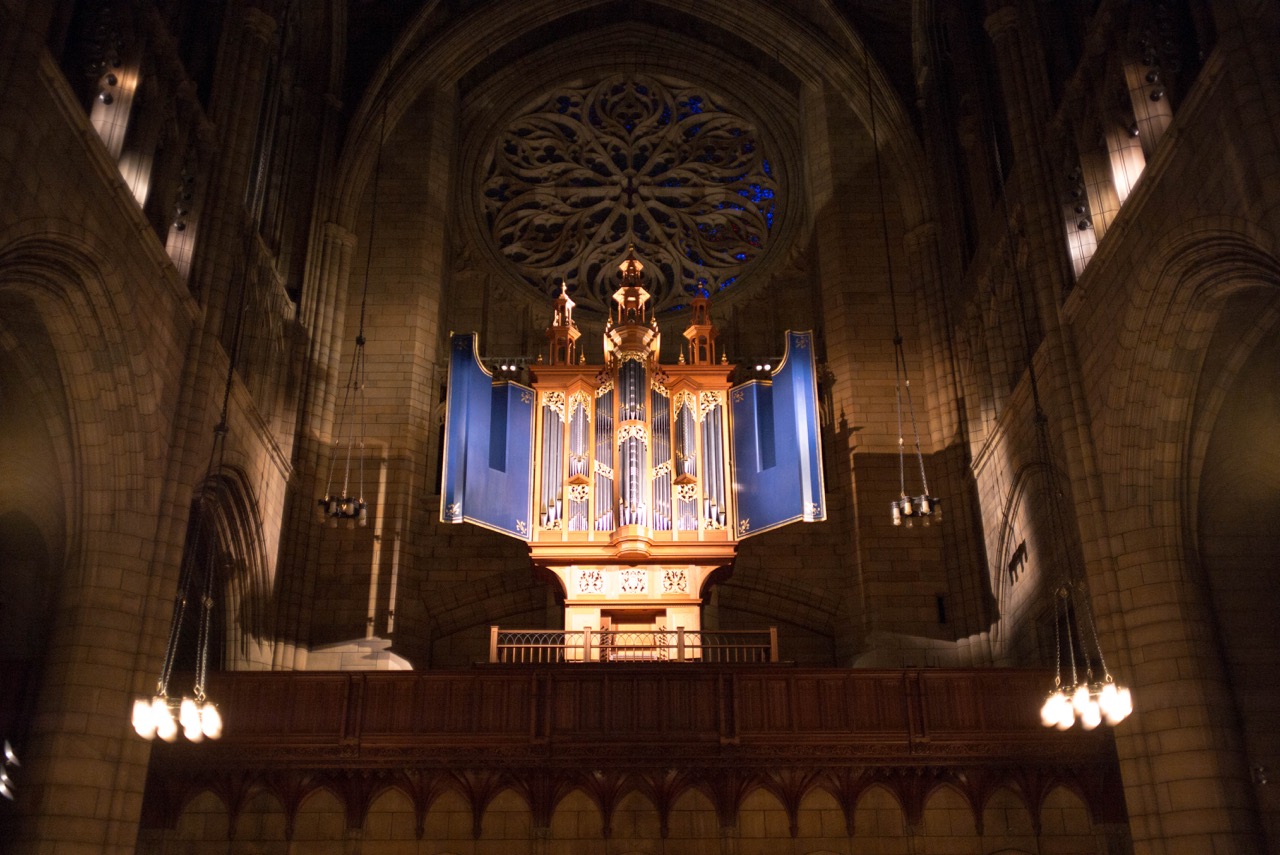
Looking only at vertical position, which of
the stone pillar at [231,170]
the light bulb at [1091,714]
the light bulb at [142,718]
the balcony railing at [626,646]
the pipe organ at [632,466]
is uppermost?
the stone pillar at [231,170]

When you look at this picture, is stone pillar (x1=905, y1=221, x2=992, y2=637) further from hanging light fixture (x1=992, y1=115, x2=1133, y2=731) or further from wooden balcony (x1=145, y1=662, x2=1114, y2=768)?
wooden balcony (x1=145, y1=662, x2=1114, y2=768)

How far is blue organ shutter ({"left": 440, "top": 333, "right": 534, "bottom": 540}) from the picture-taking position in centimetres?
1645

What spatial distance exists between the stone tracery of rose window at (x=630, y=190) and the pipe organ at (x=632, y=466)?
4.22m

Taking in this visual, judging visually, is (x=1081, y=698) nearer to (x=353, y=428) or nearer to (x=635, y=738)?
(x=635, y=738)

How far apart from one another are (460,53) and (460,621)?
9.97 m

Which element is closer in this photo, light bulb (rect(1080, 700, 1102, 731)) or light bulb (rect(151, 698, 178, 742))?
light bulb (rect(1080, 700, 1102, 731))

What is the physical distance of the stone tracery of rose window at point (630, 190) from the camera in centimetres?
2234

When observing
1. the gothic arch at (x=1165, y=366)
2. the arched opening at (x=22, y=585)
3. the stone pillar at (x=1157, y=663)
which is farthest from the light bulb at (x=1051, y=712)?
the arched opening at (x=22, y=585)

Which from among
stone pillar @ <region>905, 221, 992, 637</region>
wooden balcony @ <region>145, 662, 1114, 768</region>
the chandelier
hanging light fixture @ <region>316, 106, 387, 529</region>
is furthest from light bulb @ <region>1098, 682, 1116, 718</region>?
hanging light fixture @ <region>316, 106, 387, 529</region>

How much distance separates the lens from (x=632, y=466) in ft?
55.5

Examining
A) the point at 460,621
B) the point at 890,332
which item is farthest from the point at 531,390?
the point at 890,332

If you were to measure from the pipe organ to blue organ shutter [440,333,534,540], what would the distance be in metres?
0.02

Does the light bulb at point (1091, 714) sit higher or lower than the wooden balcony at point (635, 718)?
lower

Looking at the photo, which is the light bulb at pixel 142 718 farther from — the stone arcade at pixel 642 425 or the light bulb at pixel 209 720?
the stone arcade at pixel 642 425
